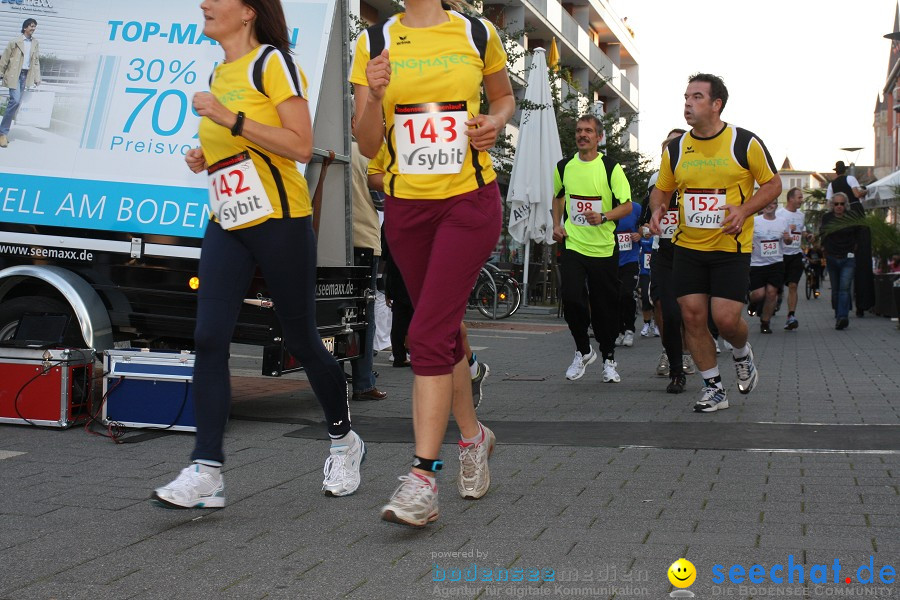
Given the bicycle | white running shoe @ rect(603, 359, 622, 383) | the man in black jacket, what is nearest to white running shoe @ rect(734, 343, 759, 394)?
white running shoe @ rect(603, 359, 622, 383)

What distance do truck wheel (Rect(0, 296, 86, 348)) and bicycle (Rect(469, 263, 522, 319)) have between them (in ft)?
37.3

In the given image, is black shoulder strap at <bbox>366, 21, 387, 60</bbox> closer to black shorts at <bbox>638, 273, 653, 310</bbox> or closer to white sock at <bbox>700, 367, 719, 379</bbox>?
white sock at <bbox>700, 367, 719, 379</bbox>

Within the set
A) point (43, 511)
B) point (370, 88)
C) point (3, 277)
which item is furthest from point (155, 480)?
point (3, 277)

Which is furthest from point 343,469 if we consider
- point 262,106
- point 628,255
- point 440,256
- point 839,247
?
point 839,247

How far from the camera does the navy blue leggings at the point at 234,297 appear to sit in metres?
4.14

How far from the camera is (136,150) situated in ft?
22.5

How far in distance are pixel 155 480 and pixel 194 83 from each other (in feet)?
9.47

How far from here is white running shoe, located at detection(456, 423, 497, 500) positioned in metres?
4.43

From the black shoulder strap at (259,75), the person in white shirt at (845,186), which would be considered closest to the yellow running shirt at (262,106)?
the black shoulder strap at (259,75)

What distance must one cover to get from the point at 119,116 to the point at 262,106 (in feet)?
9.96

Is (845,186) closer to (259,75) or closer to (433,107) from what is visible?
(433,107)

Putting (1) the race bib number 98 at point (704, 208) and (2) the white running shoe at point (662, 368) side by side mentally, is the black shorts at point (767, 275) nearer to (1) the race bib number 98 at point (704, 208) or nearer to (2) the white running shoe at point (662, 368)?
(2) the white running shoe at point (662, 368)

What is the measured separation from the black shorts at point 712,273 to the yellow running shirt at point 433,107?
326cm

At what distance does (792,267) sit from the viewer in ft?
53.8
